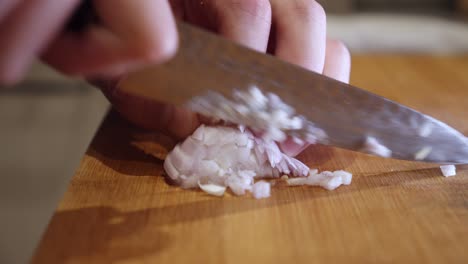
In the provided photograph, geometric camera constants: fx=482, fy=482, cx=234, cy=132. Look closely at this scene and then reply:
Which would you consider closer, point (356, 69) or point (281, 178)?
point (281, 178)

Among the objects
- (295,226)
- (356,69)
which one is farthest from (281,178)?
(356,69)

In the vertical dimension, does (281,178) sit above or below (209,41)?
below

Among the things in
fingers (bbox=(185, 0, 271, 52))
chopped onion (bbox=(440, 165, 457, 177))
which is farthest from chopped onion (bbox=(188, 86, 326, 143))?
chopped onion (bbox=(440, 165, 457, 177))

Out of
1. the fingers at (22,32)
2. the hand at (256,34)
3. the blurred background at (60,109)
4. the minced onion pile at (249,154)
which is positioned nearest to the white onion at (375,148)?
the minced onion pile at (249,154)

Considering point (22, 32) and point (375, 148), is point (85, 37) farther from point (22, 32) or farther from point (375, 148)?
point (375, 148)

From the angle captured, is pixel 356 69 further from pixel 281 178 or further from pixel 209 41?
pixel 209 41

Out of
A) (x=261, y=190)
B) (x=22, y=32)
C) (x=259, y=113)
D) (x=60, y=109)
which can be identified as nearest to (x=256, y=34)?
(x=259, y=113)
